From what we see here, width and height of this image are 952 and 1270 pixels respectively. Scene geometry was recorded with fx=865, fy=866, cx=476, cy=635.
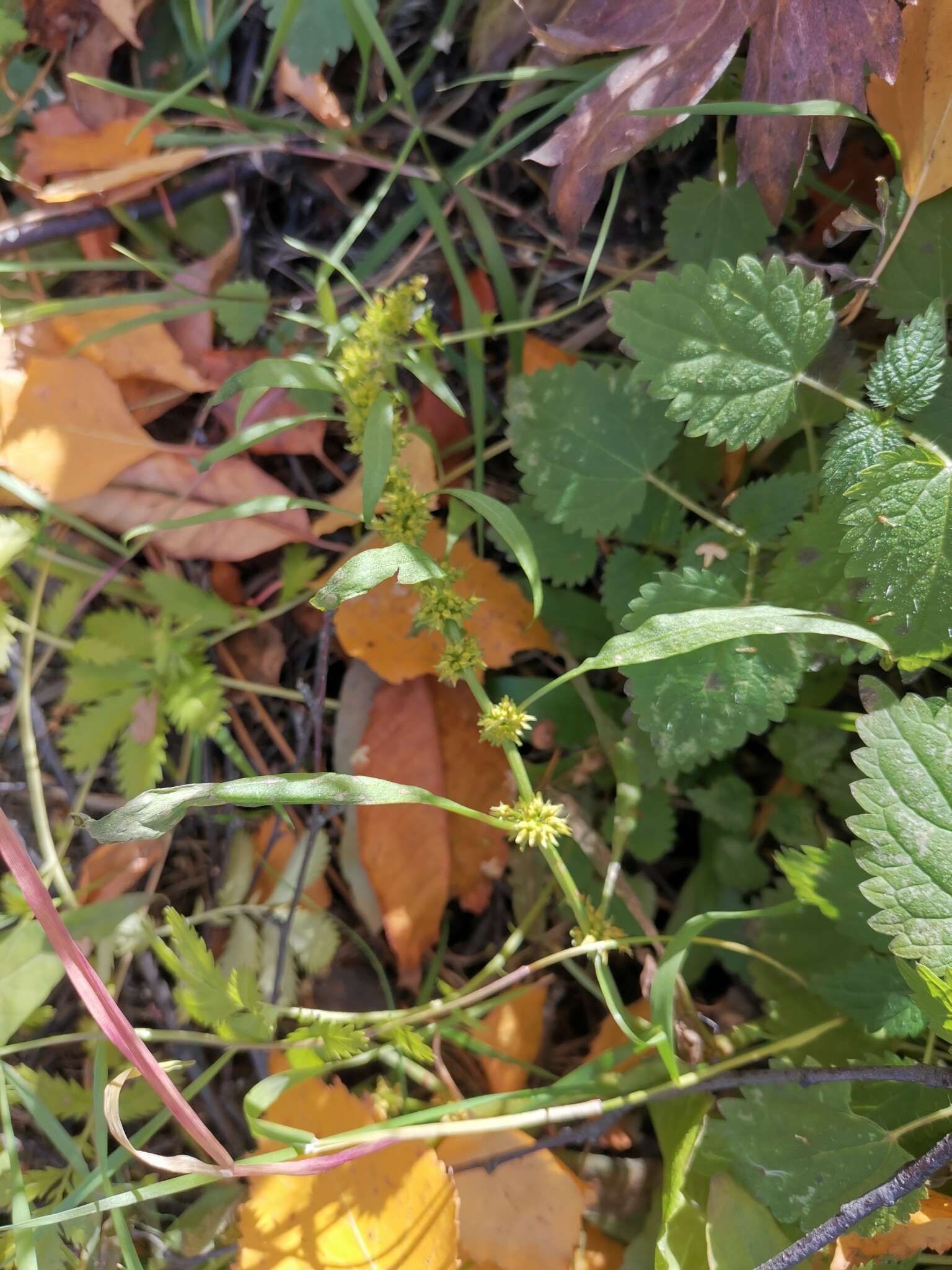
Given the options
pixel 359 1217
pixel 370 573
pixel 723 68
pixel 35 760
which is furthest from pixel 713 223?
pixel 359 1217

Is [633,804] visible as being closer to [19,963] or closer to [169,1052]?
[169,1052]

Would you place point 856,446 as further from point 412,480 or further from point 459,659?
point 412,480

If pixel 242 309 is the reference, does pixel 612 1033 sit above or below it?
below

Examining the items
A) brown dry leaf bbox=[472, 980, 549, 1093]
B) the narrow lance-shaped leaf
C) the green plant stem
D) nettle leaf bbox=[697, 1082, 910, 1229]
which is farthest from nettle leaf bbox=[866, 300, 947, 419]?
the green plant stem

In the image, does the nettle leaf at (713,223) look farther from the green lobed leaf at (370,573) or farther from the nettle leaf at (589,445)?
the green lobed leaf at (370,573)

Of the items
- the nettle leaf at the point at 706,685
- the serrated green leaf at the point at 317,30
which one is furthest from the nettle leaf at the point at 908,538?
the serrated green leaf at the point at 317,30

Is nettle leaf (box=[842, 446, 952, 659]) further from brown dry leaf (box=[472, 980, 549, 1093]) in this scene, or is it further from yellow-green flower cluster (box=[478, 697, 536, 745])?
brown dry leaf (box=[472, 980, 549, 1093])

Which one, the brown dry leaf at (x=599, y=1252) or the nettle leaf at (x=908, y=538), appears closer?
the nettle leaf at (x=908, y=538)
